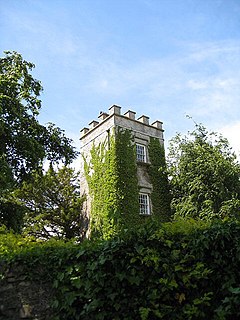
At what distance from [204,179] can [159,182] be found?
9.96ft

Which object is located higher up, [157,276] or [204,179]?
[204,179]

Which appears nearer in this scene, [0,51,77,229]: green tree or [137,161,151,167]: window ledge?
[0,51,77,229]: green tree

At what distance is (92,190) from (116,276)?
15.5 meters

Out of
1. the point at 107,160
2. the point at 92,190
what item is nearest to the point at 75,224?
the point at 92,190

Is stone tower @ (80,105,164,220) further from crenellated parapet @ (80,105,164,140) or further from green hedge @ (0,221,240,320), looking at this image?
green hedge @ (0,221,240,320)

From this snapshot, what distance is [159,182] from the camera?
20.2 metres

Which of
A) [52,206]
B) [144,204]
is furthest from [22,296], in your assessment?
[52,206]

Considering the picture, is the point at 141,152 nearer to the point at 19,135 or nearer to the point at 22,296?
the point at 19,135

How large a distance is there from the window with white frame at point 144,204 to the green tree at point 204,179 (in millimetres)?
1623

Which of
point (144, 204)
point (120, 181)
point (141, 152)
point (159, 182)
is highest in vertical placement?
point (141, 152)

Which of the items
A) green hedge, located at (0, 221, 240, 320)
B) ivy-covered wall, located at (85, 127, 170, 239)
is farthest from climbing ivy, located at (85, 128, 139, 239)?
green hedge, located at (0, 221, 240, 320)

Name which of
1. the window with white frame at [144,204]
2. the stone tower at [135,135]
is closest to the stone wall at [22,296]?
the stone tower at [135,135]

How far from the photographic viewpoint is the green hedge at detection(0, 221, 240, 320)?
3.96m

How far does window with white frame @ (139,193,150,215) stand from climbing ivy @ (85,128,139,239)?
0.70 metres
